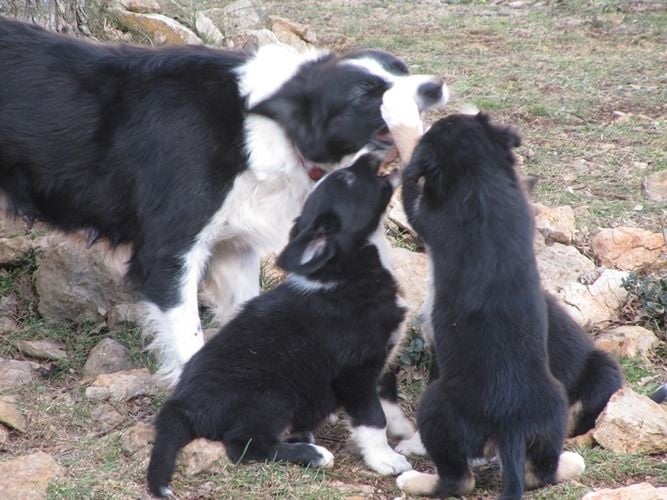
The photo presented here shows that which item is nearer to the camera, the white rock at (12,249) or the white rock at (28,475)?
the white rock at (28,475)

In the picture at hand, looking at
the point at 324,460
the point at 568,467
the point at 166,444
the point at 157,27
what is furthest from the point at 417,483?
Result: the point at 157,27

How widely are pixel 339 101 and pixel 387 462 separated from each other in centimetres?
154

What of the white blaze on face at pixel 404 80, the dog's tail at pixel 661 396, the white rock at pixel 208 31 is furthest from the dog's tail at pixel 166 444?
the white rock at pixel 208 31

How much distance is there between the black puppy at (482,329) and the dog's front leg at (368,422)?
0.22 meters

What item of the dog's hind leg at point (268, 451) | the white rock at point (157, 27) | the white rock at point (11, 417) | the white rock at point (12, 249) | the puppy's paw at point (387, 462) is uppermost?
the white rock at point (157, 27)

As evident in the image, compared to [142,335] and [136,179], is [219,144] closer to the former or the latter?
[136,179]

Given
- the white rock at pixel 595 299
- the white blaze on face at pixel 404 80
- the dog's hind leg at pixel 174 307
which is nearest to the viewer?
the white blaze on face at pixel 404 80

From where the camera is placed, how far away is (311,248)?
4.39 meters

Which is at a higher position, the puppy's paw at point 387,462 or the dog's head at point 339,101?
the dog's head at point 339,101

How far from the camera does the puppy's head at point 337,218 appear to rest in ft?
14.4

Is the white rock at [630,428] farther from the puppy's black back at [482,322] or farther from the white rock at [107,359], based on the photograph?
the white rock at [107,359]

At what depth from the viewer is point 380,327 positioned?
173 inches

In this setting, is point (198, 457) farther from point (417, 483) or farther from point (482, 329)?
point (482, 329)

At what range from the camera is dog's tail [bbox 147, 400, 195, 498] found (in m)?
3.96
